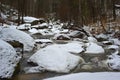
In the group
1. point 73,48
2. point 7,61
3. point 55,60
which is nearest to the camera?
point 7,61

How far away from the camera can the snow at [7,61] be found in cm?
667

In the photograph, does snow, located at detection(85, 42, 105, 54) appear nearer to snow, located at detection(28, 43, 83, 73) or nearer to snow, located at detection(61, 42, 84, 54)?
snow, located at detection(61, 42, 84, 54)

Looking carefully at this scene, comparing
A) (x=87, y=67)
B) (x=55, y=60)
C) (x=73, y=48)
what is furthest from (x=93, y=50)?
(x=55, y=60)

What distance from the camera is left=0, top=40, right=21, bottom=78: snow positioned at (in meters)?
6.67

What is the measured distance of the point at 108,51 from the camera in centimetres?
1158

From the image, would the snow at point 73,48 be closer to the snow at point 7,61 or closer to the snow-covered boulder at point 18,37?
the snow-covered boulder at point 18,37

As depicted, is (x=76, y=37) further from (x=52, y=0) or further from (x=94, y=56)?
(x=52, y=0)

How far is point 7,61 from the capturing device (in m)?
6.96

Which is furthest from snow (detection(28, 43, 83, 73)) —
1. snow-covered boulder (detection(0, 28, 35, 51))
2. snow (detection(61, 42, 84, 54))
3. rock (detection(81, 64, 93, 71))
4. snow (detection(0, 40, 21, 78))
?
snow-covered boulder (detection(0, 28, 35, 51))

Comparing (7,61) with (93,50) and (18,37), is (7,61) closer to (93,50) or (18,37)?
(18,37)

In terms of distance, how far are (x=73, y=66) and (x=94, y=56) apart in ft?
7.31

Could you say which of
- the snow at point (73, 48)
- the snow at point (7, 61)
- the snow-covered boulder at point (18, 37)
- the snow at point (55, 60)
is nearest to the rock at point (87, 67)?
the snow at point (55, 60)

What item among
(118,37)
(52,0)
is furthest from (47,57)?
(52,0)

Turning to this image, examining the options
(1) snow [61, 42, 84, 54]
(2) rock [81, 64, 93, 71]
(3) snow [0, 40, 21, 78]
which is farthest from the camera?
(1) snow [61, 42, 84, 54]
